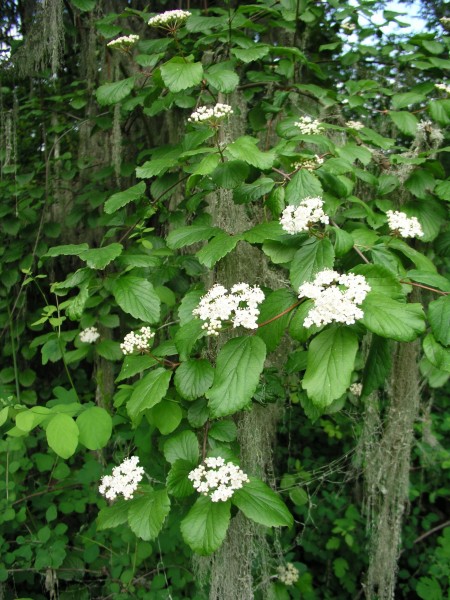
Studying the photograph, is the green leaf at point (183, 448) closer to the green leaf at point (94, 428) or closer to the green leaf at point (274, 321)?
the green leaf at point (94, 428)

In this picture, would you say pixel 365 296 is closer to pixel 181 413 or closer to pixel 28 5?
pixel 181 413

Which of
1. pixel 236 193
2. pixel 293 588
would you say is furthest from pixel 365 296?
pixel 293 588

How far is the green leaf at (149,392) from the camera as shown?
3.39 ft

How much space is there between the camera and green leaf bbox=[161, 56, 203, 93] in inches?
45.9

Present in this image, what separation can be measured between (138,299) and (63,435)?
14.2 inches

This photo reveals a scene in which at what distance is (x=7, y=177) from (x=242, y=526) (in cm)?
204

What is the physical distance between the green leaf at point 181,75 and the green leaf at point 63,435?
0.84m

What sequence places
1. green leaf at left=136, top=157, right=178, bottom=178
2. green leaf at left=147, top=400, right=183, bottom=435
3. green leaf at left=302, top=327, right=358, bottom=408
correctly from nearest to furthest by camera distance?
green leaf at left=302, top=327, right=358, bottom=408 → green leaf at left=147, top=400, right=183, bottom=435 → green leaf at left=136, top=157, right=178, bottom=178

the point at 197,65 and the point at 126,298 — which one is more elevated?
the point at 197,65

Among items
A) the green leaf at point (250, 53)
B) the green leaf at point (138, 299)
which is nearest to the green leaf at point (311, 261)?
the green leaf at point (138, 299)

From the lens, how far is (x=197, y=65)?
120 centimetres

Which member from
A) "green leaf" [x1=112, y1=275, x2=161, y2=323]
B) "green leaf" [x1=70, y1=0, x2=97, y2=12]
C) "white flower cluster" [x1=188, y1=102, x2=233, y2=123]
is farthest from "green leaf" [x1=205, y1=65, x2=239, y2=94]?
"green leaf" [x1=70, y1=0, x2=97, y2=12]

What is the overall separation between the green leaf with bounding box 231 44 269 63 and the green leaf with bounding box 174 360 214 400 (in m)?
0.92

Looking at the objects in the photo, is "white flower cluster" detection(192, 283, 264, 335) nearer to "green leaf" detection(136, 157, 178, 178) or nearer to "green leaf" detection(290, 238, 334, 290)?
"green leaf" detection(290, 238, 334, 290)
